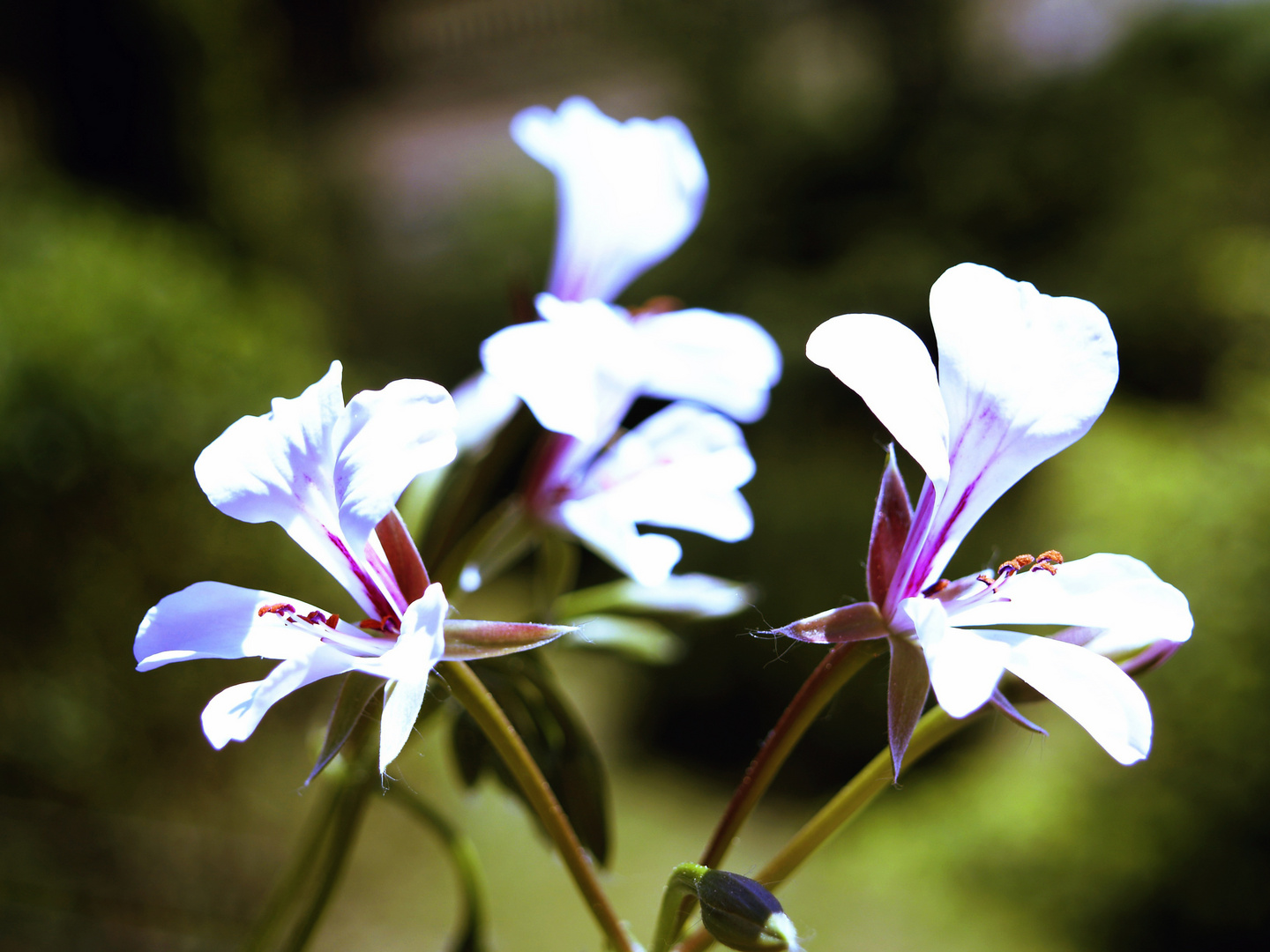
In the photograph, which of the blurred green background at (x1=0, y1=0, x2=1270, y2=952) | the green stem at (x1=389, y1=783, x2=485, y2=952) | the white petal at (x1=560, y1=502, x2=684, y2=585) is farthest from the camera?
the blurred green background at (x1=0, y1=0, x2=1270, y2=952)

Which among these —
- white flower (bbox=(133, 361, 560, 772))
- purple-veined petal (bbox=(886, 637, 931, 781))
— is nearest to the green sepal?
white flower (bbox=(133, 361, 560, 772))

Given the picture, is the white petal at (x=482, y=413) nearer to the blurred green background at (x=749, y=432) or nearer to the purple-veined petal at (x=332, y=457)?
the blurred green background at (x=749, y=432)

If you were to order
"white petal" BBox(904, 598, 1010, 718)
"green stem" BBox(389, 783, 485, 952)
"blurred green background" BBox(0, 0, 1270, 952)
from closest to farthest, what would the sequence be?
"white petal" BBox(904, 598, 1010, 718) < "green stem" BBox(389, 783, 485, 952) < "blurred green background" BBox(0, 0, 1270, 952)

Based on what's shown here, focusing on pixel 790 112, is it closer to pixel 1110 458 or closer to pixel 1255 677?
pixel 1110 458

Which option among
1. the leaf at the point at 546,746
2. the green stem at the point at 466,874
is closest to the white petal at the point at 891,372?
the leaf at the point at 546,746

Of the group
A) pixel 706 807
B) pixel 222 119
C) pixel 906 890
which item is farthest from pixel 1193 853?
pixel 222 119

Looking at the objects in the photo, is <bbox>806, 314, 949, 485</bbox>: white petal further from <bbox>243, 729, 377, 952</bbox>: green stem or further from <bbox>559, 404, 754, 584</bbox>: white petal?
<bbox>243, 729, 377, 952</bbox>: green stem

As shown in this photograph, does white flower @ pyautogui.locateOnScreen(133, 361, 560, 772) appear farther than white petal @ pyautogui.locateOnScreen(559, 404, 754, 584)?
No
